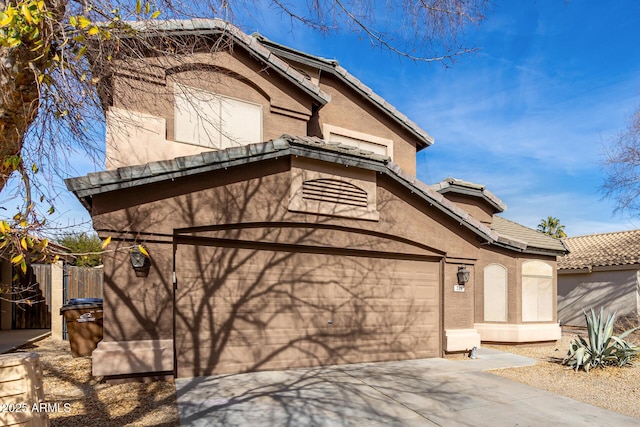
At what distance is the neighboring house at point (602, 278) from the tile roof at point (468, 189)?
9305mm

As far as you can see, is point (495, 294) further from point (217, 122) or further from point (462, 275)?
point (217, 122)

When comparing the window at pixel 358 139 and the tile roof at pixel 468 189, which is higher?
the window at pixel 358 139

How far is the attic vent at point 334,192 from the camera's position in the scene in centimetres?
826

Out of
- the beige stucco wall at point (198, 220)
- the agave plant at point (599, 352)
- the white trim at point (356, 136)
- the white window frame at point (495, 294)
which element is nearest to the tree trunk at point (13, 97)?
the beige stucco wall at point (198, 220)

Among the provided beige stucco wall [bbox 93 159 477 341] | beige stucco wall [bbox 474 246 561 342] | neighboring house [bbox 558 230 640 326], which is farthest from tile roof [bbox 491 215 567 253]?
neighboring house [bbox 558 230 640 326]

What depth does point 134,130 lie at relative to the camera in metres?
8.52

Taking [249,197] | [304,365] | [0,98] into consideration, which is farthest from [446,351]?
[0,98]

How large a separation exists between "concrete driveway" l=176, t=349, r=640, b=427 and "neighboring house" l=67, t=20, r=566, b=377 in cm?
82

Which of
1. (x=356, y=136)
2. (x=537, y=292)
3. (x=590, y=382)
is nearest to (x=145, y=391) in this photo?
(x=590, y=382)

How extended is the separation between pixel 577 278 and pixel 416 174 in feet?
41.1

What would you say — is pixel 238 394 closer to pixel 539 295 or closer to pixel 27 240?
pixel 27 240

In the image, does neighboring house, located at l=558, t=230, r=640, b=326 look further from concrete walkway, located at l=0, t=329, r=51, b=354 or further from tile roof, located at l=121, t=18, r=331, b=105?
concrete walkway, located at l=0, t=329, r=51, b=354

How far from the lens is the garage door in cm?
731

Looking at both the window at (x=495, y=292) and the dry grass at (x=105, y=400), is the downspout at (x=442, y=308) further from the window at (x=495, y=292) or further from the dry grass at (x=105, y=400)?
the dry grass at (x=105, y=400)
